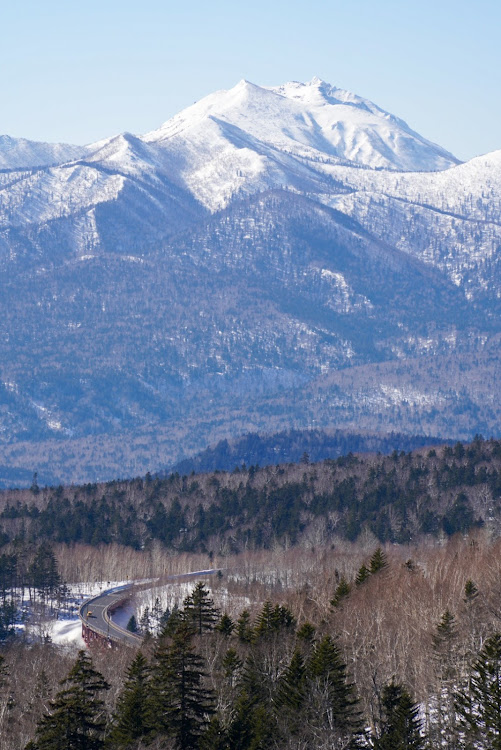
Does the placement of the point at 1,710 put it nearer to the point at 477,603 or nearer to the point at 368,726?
the point at 368,726

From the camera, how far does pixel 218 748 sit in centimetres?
6456

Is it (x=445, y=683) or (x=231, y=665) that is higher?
(x=231, y=665)

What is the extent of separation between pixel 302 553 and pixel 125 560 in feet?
83.1

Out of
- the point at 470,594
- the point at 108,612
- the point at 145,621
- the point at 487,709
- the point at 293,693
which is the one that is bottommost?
the point at 108,612

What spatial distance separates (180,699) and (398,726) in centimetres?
1081

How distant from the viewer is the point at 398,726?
6500 centimetres

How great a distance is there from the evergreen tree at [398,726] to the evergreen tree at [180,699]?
27.7 ft

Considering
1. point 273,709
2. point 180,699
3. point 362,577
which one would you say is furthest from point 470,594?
point 180,699

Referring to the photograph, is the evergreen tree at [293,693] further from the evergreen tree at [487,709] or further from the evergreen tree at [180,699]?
the evergreen tree at [487,709]

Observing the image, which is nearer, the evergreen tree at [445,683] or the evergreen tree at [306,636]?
the evergreen tree at [445,683]

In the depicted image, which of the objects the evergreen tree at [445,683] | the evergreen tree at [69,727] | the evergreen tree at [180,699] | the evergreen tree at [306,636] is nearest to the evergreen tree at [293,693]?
the evergreen tree at [180,699]

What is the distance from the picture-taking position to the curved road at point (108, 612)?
425 feet

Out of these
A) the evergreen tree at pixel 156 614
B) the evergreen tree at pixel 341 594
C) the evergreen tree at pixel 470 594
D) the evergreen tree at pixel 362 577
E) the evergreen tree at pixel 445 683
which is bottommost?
the evergreen tree at pixel 156 614

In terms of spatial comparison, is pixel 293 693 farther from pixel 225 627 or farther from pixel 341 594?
A: pixel 341 594
